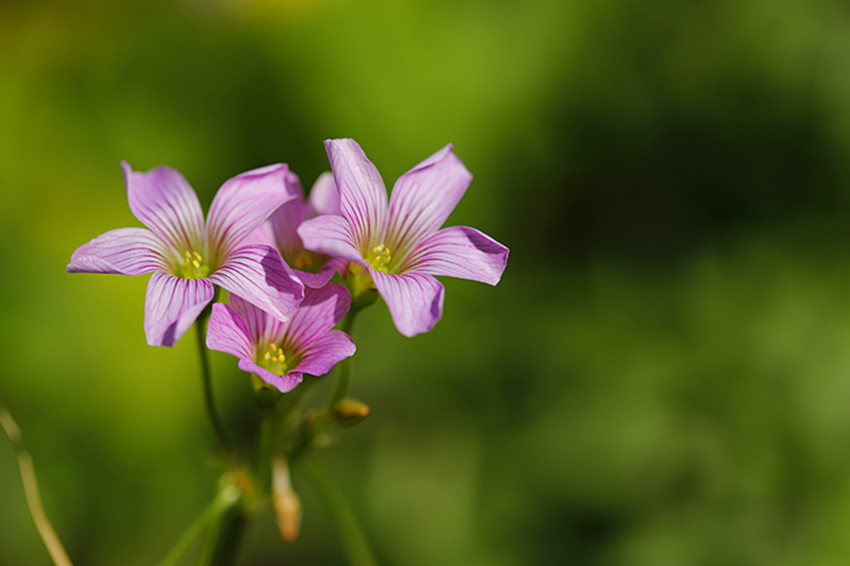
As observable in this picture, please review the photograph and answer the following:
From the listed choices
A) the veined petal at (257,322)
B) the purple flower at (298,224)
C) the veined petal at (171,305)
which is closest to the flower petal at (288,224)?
the purple flower at (298,224)

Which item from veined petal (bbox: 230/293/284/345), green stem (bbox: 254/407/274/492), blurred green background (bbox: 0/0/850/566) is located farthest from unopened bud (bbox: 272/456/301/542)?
blurred green background (bbox: 0/0/850/566)

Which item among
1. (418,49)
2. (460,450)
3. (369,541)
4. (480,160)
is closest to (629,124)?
(480,160)

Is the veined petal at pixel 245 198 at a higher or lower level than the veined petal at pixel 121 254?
higher

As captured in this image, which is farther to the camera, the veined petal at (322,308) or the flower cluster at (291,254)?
the veined petal at (322,308)

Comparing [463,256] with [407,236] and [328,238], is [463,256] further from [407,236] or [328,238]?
[328,238]

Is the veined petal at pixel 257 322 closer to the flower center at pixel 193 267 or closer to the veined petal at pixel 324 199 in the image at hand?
the flower center at pixel 193 267

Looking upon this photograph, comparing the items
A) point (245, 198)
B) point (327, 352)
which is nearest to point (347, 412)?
point (327, 352)

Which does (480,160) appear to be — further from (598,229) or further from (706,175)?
(706,175)
